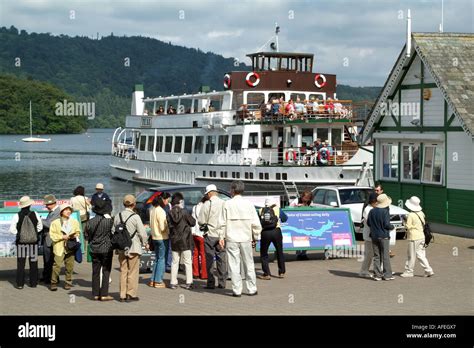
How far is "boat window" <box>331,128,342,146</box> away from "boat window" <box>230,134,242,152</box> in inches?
177

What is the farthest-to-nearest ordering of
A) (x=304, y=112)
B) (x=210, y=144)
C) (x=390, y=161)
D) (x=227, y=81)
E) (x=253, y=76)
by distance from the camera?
1. (x=210, y=144)
2. (x=227, y=81)
3. (x=253, y=76)
4. (x=304, y=112)
5. (x=390, y=161)

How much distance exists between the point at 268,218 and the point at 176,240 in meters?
2.11

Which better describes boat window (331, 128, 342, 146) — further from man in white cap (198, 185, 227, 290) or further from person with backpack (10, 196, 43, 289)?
person with backpack (10, 196, 43, 289)

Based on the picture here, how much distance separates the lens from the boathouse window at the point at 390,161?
27469 millimetres

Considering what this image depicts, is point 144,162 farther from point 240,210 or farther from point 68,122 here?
point 68,122

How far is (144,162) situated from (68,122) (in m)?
147

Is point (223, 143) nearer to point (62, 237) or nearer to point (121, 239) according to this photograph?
point (62, 237)

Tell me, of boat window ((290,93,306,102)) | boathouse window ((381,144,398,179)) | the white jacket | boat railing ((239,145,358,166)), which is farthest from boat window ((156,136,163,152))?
the white jacket

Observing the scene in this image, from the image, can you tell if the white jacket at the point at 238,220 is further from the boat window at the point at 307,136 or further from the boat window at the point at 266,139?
the boat window at the point at 266,139

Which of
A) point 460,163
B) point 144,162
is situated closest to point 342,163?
point 460,163

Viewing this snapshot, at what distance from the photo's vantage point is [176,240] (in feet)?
51.5

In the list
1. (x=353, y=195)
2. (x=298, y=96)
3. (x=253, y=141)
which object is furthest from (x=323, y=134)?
(x=353, y=195)

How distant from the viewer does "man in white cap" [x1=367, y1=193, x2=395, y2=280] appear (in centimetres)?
1670

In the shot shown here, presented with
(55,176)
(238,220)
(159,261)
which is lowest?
(55,176)
